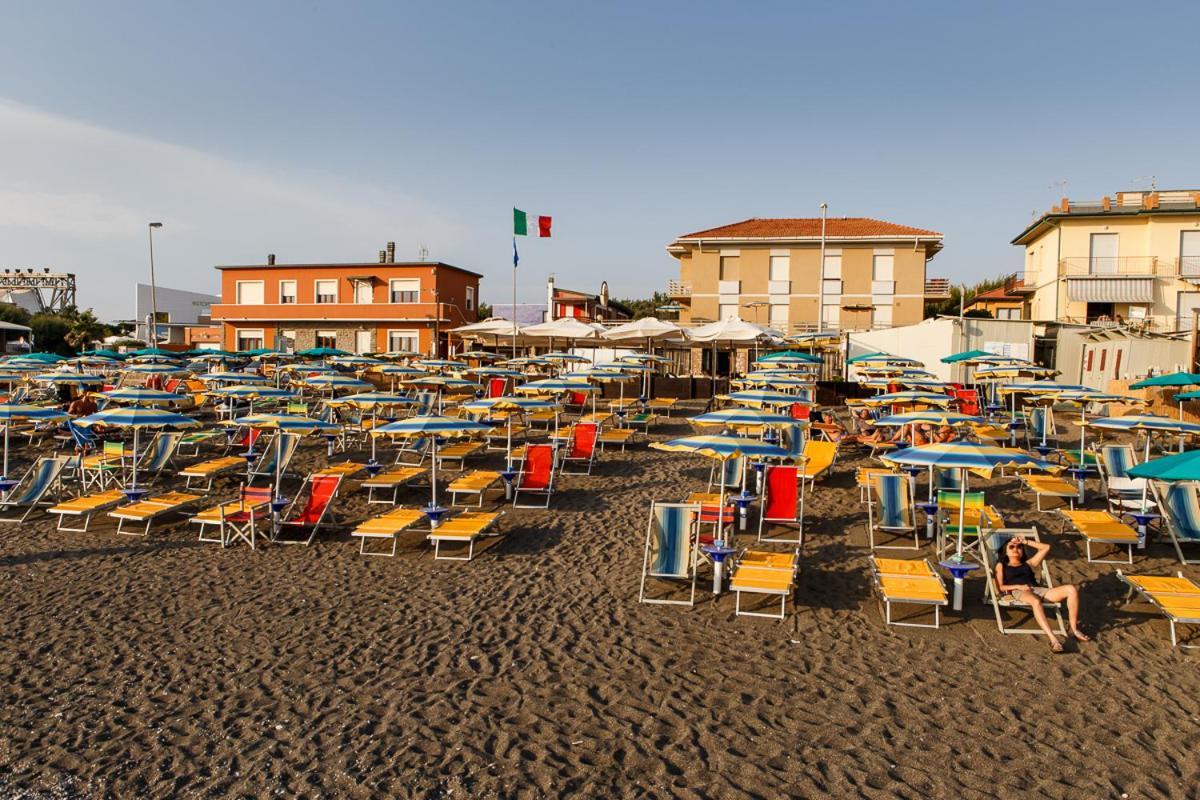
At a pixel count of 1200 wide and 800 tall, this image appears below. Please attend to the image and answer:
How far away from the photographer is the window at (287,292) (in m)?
39.1

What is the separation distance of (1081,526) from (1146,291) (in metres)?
31.3

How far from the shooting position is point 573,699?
210 inches

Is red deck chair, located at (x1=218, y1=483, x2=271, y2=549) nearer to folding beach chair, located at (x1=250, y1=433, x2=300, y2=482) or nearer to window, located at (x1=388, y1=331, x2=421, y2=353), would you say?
folding beach chair, located at (x1=250, y1=433, x2=300, y2=482)

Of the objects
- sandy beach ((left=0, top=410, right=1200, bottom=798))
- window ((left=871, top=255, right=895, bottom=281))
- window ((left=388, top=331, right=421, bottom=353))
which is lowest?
sandy beach ((left=0, top=410, right=1200, bottom=798))

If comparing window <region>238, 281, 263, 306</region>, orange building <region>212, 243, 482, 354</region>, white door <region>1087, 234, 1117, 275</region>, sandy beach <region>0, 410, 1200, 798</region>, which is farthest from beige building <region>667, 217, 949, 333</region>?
sandy beach <region>0, 410, 1200, 798</region>

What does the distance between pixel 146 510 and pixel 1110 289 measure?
122 feet

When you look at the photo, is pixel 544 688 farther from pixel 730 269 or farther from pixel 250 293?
pixel 250 293

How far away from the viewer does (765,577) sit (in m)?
6.88

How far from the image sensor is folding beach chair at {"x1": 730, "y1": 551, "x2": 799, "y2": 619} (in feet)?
21.7

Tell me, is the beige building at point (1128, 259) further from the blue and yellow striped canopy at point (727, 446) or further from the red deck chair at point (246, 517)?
the red deck chair at point (246, 517)

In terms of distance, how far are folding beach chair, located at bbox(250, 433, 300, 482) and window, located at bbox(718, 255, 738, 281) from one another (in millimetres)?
28190

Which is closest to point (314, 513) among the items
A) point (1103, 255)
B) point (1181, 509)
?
point (1181, 509)

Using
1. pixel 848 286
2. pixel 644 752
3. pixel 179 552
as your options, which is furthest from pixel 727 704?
pixel 848 286

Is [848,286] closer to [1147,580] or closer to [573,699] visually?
[1147,580]
